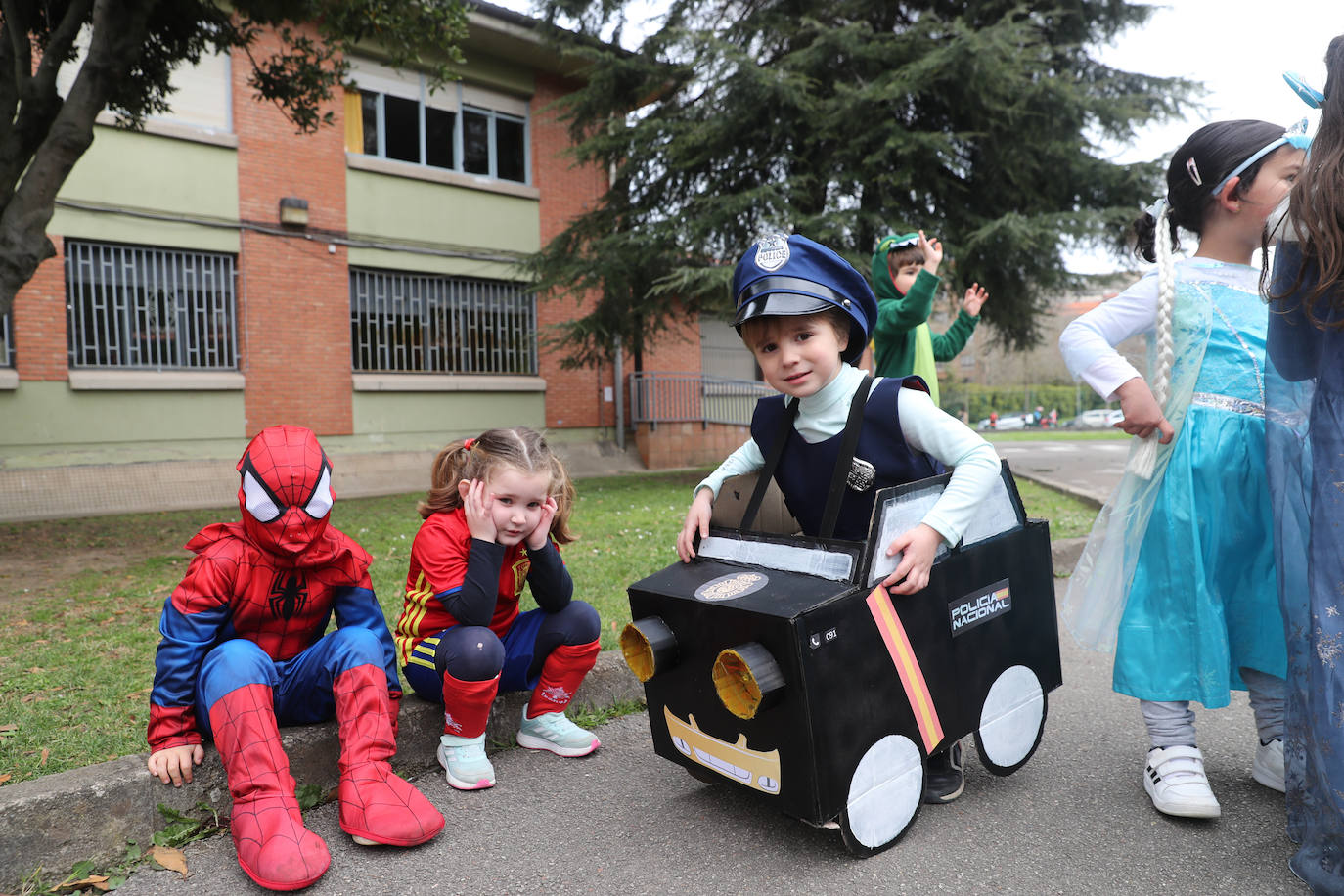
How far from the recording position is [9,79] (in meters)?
6.57

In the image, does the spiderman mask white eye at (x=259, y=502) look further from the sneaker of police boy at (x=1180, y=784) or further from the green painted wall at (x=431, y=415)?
the green painted wall at (x=431, y=415)

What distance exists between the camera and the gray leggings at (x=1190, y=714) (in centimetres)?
227

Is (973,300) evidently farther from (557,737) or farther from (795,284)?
(557,737)

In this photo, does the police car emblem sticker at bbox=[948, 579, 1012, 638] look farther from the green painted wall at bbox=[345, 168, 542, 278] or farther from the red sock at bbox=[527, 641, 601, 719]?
the green painted wall at bbox=[345, 168, 542, 278]

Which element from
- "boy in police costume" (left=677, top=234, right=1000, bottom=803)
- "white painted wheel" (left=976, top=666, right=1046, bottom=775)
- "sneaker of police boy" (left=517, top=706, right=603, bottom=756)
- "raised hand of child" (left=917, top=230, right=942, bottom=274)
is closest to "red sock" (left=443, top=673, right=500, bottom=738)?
"sneaker of police boy" (left=517, top=706, right=603, bottom=756)

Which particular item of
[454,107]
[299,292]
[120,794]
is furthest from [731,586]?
[454,107]

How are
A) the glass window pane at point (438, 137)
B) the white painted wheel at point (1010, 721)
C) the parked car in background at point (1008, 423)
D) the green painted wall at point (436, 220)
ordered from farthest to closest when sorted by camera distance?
the parked car in background at point (1008, 423), the glass window pane at point (438, 137), the green painted wall at point (436, 220), the white painted wheel at point (1010, 721)

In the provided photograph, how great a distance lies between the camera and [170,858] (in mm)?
2090

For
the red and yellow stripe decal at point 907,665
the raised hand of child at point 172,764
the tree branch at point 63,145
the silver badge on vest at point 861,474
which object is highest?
the tree branch at point 63,145

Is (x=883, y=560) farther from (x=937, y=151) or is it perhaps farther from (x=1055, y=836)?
(x=937, y=151)

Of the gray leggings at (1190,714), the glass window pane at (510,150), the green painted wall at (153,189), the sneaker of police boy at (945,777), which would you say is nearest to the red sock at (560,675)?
the sneaker of police boy at (945,777)

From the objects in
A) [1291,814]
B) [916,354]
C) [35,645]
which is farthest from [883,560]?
[35,645]

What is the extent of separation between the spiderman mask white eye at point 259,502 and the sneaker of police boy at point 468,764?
0.85 metres

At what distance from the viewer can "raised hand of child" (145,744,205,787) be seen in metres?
2.18
